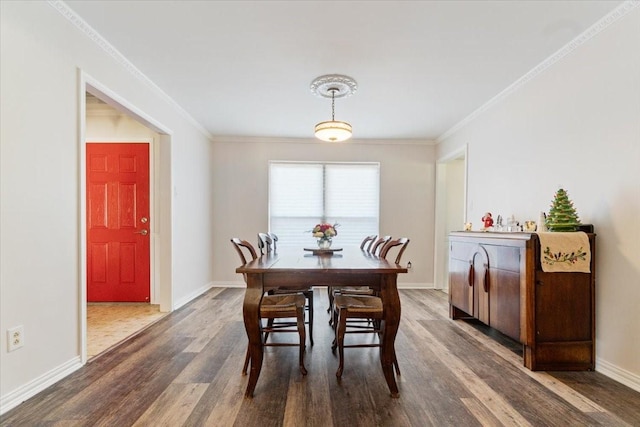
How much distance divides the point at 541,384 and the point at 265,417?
6.10ft

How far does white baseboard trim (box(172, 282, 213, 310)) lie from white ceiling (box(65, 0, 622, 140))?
8.26ft

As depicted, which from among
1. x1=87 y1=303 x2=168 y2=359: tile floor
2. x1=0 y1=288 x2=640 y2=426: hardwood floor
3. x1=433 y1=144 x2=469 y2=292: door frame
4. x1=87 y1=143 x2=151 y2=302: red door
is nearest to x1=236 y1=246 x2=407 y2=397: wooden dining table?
x1=0 y1=288 x2=640 y2=426: hardwood floor

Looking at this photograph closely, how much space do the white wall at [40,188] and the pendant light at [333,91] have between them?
1.87 metres

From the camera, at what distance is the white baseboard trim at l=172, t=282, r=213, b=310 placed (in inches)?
167

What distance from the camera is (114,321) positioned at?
3664 mm

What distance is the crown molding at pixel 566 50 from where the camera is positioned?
7.38 ft

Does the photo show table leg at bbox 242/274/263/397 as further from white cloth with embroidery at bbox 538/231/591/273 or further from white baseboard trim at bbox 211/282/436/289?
white baseboard trim at bbox 211/282/436/289

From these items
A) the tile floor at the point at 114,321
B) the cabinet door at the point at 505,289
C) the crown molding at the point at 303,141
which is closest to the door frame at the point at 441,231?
the crown molding at the point at 303,141

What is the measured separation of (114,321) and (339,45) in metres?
3.64

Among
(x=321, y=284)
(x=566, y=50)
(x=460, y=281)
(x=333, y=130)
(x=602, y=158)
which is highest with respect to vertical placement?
(x=566, y=50)

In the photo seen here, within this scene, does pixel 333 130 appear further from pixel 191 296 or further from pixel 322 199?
pixel 191 296

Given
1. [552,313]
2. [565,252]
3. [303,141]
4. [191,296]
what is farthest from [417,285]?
[191,296]

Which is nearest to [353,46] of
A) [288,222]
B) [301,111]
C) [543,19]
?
[543,19]

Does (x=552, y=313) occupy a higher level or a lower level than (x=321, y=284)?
lower
